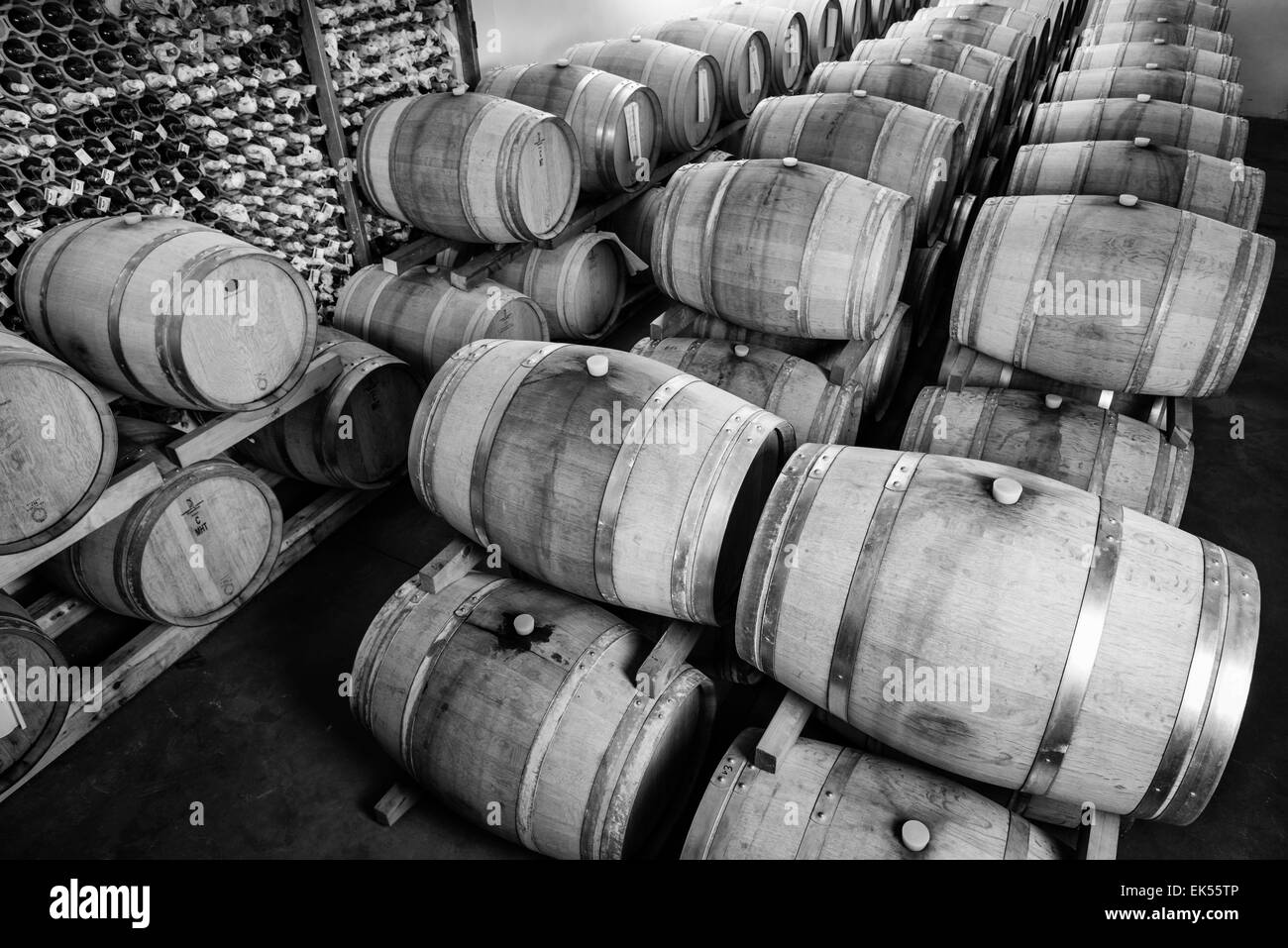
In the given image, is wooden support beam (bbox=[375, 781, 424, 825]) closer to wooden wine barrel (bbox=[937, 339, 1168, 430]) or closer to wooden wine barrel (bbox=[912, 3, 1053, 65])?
wooden wine barrel (bbox=[937, 339, 1168, 430])

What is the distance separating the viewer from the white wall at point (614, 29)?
19.4 ft

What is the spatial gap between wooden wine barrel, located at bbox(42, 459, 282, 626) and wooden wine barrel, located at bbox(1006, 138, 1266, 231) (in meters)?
4.46

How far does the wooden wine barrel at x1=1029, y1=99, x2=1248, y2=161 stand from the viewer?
4.49 m

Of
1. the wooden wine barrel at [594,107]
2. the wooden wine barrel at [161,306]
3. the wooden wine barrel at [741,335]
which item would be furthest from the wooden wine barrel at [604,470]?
the wooden wine barrel at [594,107]

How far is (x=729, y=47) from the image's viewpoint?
6195 millimetres

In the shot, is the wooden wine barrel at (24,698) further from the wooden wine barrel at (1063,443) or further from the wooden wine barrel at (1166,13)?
the wooden wine barrel at (1166,13)

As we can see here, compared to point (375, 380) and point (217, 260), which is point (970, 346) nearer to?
point (375, 380)

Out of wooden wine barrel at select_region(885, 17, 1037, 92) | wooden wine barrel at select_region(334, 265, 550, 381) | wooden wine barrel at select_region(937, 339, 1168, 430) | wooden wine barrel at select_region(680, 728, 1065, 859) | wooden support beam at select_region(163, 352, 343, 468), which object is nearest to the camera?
wooden wine barrel at select_region(680, 728, 1065, 859)

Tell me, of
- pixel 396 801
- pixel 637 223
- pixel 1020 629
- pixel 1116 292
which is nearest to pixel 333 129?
pixel 637 223

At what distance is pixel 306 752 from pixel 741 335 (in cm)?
286

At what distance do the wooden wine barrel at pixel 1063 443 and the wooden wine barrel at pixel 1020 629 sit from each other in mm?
931

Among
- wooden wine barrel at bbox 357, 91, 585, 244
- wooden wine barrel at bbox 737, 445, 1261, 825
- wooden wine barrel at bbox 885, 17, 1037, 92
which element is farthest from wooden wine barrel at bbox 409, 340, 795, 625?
wooden wine barrel at bbox 885, 17, 1037, 92

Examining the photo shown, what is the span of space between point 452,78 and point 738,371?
3.16m

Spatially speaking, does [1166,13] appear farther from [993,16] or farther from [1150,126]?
[1150,126]
